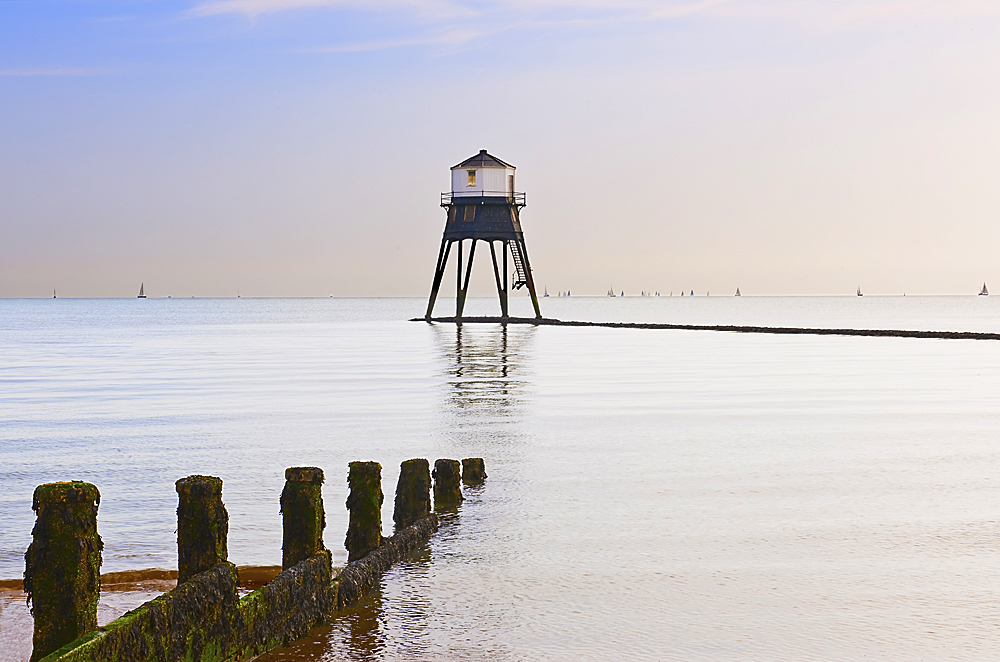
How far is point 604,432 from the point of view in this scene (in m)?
18.2

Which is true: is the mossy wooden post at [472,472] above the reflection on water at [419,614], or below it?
above

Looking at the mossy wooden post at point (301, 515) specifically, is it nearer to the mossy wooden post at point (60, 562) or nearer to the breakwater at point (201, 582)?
the breakwater at point (201, 582)

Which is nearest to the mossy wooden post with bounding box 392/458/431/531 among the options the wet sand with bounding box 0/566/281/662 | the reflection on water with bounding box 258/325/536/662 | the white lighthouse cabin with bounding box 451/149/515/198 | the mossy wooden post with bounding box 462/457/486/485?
the reflection on water with bounding box 258/325/536/662

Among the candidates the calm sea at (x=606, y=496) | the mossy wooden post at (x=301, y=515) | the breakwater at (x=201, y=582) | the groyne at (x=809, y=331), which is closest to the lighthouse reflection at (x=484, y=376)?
the calm sea at (x=606, y=496)

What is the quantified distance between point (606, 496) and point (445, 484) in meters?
2.10

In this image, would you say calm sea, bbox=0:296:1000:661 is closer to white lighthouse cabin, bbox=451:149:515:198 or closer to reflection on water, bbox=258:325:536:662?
reflection on water, bbox=258:325:536:662

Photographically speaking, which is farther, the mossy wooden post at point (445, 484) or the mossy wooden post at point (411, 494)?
the mossy wooden post at point (445, 484)

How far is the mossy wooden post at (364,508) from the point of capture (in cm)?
867

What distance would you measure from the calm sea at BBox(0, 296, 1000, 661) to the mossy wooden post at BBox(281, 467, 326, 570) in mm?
546

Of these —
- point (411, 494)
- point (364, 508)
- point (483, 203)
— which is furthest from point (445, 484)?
point (483, 203)

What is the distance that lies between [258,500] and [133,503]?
1.36 m

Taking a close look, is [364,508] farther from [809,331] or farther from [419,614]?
[809,331]

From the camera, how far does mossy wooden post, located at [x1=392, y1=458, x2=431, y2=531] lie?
10.2 m

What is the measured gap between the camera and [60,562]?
538cm
